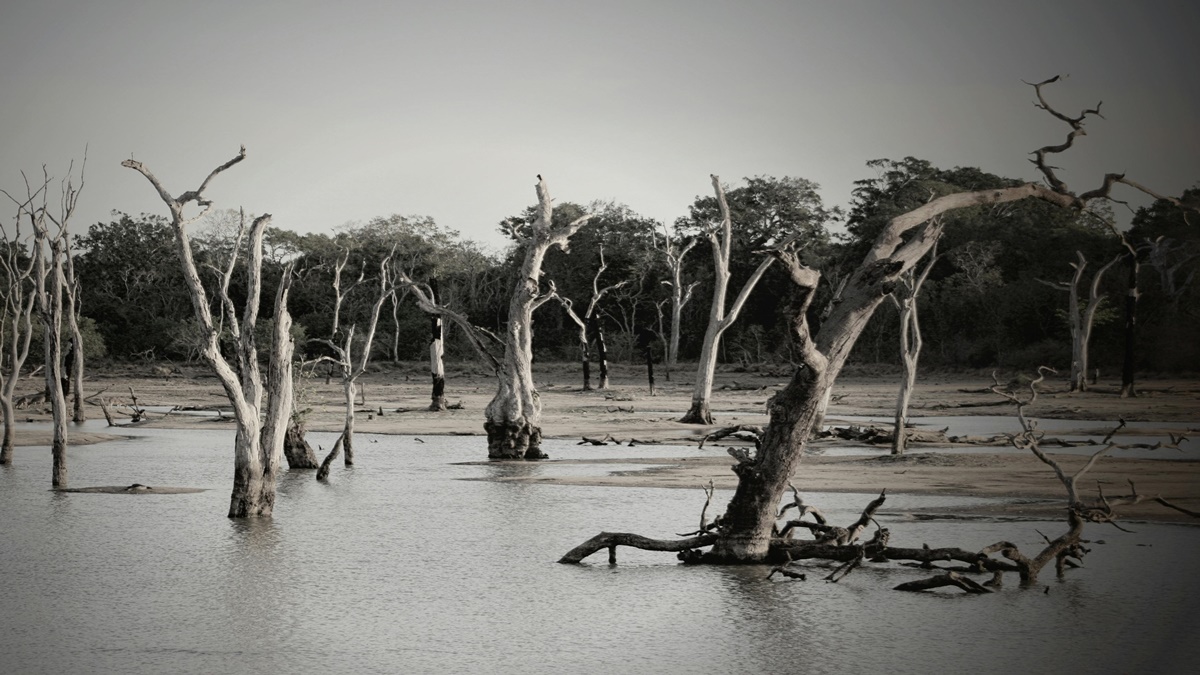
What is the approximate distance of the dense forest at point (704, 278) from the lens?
168 feet

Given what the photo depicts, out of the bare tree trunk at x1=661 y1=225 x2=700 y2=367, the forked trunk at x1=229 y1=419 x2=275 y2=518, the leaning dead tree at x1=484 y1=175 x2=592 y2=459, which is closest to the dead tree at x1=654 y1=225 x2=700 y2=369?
the bare tree trunk at x1=661 y1=225 x2=700 y2=367

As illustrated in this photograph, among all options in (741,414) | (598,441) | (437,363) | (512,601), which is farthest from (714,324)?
(512,601)

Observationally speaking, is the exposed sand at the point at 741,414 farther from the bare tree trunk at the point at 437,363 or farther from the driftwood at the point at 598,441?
the driftwood at the point at 598,441

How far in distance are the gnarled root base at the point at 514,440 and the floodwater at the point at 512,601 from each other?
595 centimetres

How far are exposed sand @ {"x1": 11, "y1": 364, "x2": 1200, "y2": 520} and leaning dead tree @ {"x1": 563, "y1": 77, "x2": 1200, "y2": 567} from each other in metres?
6.56

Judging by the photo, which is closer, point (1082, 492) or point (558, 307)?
point (1082, 492)

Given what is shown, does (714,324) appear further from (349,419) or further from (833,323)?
(833,323)

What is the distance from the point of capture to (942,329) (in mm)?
55000

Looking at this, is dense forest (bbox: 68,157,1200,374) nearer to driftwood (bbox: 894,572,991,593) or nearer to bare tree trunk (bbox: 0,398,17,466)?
bare tree trunk (bbox: 0,398,17,466)

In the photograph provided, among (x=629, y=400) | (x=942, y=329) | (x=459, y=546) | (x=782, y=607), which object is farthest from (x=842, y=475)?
(x=942, y=329)

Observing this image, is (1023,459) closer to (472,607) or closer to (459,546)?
(459,546)

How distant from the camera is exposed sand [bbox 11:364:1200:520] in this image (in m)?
19.5

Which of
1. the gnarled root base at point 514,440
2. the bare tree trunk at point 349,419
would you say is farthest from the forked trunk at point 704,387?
the bare tree trunk at point 349,419

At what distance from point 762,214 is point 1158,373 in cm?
2541
